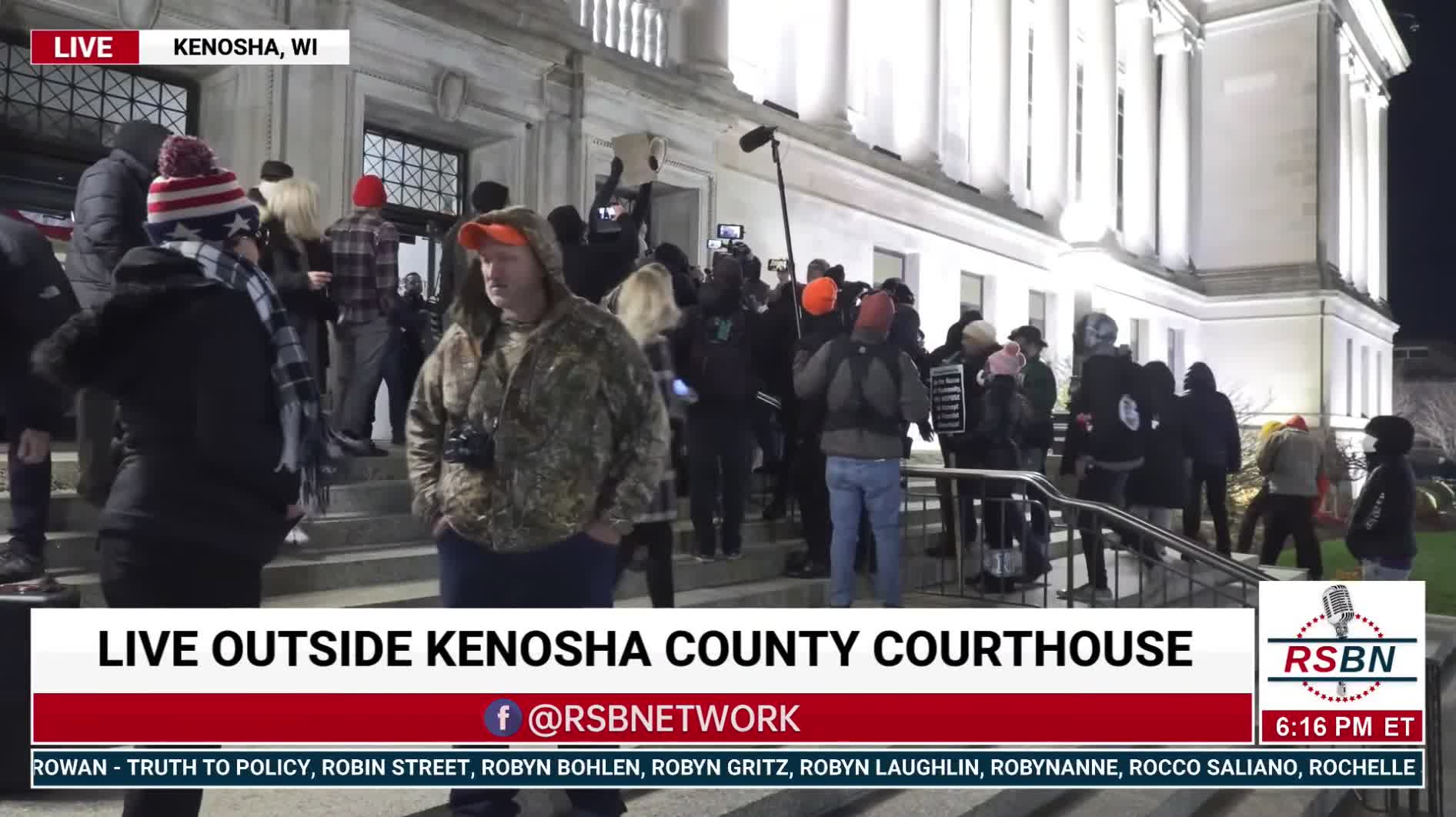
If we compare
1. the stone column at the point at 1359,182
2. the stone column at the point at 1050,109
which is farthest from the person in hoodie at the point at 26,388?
the stone column at the point at 1359,182

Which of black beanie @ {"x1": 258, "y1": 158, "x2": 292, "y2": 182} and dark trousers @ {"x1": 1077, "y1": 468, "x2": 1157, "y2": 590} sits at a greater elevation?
black beanie @ {"x1": 258, "y1": 158, "x2": 292, "y2": 182}

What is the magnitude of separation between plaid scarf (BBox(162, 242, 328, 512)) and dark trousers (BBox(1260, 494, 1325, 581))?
24.7ft

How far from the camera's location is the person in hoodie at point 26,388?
10.9ft

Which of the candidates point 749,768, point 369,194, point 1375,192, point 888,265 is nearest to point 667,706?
point 749,768

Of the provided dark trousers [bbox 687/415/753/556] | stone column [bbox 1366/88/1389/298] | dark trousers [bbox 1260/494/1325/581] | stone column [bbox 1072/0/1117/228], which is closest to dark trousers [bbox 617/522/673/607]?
dark trousers [bbox 687/415/753/556]

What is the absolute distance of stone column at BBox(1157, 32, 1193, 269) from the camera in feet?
94.0

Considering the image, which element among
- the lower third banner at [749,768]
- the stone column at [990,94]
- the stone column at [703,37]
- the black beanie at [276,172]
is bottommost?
the lower third banner at [749,768]

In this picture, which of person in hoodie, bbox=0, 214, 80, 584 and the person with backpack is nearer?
person in hoodie, bbox=0, 214, 80, 584

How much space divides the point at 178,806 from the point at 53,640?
2.59 feet

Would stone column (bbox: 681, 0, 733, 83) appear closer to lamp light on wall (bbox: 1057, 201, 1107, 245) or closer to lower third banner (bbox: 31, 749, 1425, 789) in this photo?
lower third banner (bbox: 31, 749, 1425, 789)

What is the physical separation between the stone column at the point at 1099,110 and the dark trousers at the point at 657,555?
73.0ft

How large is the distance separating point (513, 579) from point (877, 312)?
3.11 m

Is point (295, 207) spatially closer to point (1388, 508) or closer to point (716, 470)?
point (716, 470)

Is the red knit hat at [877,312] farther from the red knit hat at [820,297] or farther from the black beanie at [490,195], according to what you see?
the black beanie at [490,195]
